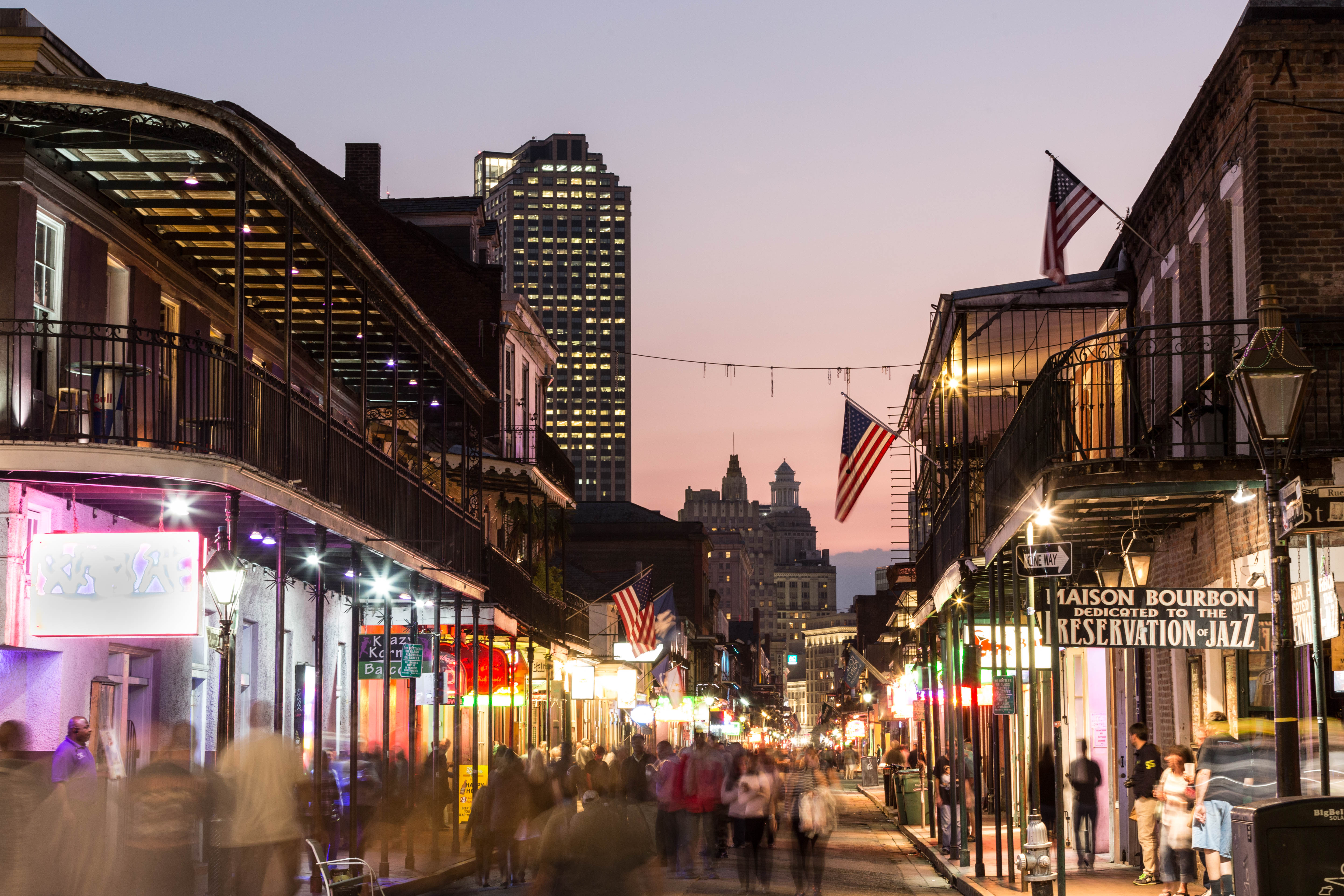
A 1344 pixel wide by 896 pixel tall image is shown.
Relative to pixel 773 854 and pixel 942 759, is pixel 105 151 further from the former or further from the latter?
pixel 942 759

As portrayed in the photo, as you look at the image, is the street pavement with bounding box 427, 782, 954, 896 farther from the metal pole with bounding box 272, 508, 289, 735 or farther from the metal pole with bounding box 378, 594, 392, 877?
the metal pole with bounding box 272, 508, 289, 735

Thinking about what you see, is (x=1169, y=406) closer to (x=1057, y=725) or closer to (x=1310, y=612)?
(x=1057, y=725)

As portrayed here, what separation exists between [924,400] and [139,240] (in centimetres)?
2183

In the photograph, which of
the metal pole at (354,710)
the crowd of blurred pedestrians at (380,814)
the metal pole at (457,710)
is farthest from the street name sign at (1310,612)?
the metal pole at (457,710)

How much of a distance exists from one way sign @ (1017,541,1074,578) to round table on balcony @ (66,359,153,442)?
7640 millimetres

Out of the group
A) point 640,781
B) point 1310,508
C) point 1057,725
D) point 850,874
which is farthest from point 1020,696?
point 1310,508

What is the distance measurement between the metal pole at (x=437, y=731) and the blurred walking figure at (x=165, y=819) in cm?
876

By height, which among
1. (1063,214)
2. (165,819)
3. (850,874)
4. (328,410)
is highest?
(1063,214)

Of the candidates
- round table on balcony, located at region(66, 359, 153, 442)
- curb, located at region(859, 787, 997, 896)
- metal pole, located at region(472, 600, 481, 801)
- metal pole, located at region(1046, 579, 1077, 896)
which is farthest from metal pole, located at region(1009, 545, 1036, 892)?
round table on balcony, located at region(66, 359, 153, 442)

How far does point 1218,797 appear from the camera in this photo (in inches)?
572

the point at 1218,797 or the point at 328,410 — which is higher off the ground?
the point at 328,410

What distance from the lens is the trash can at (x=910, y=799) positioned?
3203 centimetres

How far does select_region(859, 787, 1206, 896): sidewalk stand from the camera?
16.5 metres

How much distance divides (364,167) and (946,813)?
27.2m
